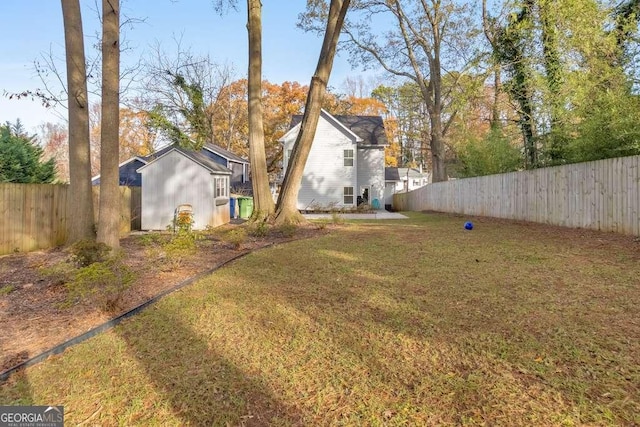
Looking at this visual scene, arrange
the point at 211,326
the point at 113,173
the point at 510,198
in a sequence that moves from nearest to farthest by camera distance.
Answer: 1. the point at 211,326
2. the point at 113,173
3. the point at 510,198

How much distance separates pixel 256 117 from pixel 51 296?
8.54 m

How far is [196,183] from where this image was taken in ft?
43.5

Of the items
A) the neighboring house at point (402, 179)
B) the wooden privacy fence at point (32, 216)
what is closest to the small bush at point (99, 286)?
the wooden privacy fence at point (32, 216)

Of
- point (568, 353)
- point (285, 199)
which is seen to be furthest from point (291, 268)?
point (285, 199)

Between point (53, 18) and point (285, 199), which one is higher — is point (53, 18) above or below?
above

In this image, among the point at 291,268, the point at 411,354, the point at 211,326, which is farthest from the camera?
the point at 291,268

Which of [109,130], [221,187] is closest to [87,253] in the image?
[109,130]

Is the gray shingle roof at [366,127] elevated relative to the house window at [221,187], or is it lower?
elevated

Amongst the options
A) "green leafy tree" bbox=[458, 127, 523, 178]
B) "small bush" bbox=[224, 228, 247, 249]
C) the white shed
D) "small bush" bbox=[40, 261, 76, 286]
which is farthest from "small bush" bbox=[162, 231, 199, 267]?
"green leafy tree" bbox=[458, 127, 523, 178]

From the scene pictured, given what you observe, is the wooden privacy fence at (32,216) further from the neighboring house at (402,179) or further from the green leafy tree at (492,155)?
the neighboring house at (402,179)

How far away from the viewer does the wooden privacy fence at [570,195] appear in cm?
760

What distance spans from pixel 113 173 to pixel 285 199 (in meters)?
5.71

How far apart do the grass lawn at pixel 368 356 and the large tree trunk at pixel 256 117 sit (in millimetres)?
6921

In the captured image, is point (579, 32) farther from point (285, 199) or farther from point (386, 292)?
point (386, 292)
